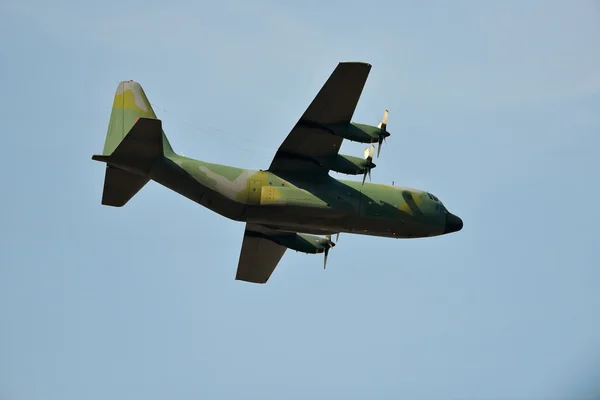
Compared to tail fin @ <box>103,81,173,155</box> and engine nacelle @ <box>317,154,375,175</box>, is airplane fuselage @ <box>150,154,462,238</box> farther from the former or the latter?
tail fin @ <box>103,81,173,155</box>

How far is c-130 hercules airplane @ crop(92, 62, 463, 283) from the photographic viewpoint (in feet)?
96.0

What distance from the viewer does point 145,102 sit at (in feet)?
108

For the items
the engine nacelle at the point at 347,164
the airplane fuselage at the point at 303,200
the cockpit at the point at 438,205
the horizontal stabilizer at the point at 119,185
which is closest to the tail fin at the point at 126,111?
the horizontal stabilizer at the point at 119,185

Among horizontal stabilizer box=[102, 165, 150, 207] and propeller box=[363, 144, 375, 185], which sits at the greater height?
propeller box=[363, 144, 375, 185]

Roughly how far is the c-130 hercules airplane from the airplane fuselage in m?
0.03

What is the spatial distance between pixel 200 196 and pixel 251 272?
6.94m

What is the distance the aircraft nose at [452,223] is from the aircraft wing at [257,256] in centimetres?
672

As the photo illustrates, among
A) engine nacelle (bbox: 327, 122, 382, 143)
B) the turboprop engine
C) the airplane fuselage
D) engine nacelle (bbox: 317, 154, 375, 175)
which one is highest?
engine nacelle (bbox: 327, 122, 382, 143)

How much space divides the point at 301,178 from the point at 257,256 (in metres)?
5.49

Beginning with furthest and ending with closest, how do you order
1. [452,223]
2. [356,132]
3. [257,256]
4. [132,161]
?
[257,256] < [452,223] < [356,132] < [132,161]

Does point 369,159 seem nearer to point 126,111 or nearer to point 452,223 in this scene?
point 452,223

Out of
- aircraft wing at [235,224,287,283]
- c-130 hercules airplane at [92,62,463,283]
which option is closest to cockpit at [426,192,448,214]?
c-130 hercules airplane at [92,62,463,283]

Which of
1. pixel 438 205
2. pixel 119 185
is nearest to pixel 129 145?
pixel 119 185

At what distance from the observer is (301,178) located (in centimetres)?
3138
